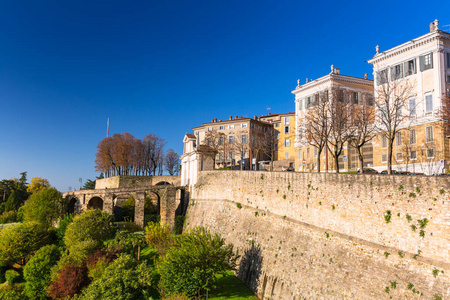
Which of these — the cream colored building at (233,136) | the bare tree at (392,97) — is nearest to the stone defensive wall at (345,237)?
the bare tree at (392,97)

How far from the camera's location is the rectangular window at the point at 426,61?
101 ft

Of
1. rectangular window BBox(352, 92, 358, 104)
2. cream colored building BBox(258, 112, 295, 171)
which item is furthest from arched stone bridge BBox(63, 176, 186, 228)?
rectangular window BBox(352, 92, 358, 104)

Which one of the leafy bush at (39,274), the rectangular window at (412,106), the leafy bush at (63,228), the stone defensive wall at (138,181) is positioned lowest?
the leafy bush at (39,274)

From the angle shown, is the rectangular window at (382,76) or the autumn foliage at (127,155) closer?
the rectangular window at (382,76)

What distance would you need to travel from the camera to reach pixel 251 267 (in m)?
25.5

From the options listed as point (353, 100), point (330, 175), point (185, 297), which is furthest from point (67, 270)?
point (353, 100)

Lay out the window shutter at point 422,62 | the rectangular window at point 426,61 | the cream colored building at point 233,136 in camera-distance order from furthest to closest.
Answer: the cream colored building at point 233,136, the window shutter at point 422,62, the rectangular window at point 426,61

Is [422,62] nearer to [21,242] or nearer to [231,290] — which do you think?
[231,290]

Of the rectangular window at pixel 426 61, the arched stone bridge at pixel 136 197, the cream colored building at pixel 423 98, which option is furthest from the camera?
the arched stone bridge at pixel 136 197

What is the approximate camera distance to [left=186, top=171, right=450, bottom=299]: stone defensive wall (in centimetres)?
1436

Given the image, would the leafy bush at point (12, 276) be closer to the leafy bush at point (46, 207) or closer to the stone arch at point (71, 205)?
the leafy bush at point (46, 207)

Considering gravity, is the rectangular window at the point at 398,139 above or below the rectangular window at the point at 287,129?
below

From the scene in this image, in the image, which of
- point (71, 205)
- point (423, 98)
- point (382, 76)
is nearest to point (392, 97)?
point (423, 98)

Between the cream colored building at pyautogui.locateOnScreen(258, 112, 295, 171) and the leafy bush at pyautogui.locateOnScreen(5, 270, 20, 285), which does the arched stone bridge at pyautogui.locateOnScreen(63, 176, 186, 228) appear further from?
the cream colored building at pyautogui.locateOnScreen(258, 112, 295, 171)
